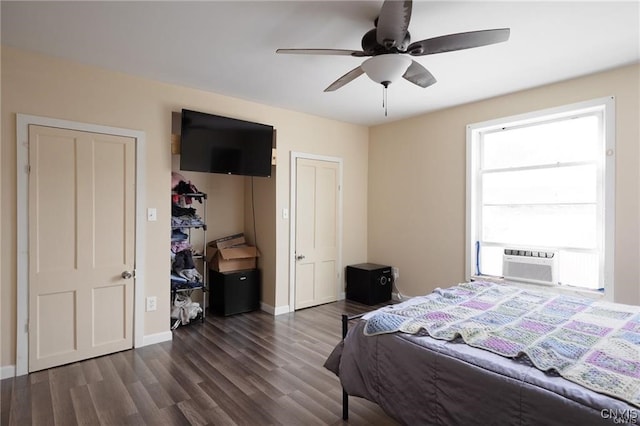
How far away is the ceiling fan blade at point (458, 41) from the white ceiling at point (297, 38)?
0.26m

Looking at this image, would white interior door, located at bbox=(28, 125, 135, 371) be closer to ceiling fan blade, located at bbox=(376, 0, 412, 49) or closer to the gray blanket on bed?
the gray blanket on bed

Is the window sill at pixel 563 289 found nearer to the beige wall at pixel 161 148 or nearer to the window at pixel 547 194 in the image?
the window at pixel 547 194

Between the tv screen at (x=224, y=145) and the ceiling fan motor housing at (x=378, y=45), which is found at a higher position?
the ceiling fan motor housing at (x=378, y=45)

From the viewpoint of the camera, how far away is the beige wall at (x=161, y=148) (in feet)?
8.81

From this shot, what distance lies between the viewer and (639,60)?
9.50 feet

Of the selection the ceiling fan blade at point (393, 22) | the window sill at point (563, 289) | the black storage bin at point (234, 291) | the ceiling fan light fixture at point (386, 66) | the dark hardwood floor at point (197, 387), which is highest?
the ceiling fan blade at point (393, 22)

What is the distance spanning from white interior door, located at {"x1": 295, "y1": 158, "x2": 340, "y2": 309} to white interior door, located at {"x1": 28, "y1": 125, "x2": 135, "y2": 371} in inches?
80.4

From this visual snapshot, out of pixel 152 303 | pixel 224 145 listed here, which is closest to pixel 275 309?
pixel 152 303

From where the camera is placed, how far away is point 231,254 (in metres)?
4.29

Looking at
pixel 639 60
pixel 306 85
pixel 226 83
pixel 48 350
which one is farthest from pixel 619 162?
pixel 48 350

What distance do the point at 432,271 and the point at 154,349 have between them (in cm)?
344

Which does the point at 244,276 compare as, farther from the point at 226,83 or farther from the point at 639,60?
the point at 639,60

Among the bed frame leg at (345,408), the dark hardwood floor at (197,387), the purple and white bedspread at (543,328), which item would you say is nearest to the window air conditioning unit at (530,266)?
the purple and white bedspread at (543,328)

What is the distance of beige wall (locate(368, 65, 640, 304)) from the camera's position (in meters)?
3.01
